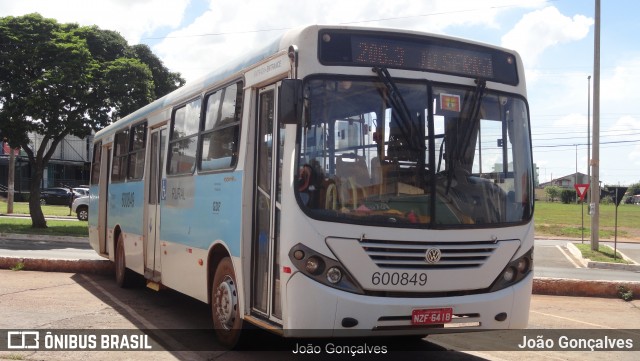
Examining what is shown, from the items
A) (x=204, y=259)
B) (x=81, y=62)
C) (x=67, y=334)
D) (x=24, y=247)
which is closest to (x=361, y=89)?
(x=204, y=259)

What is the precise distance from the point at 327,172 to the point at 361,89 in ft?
2.70

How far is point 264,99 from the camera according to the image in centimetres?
702

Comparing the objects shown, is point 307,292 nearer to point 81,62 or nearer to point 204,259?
point 204,259

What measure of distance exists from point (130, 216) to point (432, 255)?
7.23 metres

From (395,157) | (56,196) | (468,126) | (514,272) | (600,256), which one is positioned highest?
(468,126)

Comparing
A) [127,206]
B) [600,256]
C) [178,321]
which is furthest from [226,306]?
[600,256]

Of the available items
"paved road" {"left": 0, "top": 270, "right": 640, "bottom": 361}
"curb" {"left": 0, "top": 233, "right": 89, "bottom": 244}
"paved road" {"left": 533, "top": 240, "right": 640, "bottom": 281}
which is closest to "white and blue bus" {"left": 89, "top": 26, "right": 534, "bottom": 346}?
"paved road" {"left": 0, "top": 270, "right": 640, "bottom": 361}

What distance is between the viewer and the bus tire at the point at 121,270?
1217 centimetres

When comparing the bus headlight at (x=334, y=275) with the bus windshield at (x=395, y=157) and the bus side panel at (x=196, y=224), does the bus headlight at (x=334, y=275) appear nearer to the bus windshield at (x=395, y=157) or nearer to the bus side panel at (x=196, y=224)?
the bus windshield at (x=395, y=157)

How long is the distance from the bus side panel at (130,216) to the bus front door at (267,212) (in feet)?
15.5

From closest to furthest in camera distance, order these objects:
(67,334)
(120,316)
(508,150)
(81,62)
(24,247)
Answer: (508,150) → (67,334) → (120,316) → (24,247) → (81,62)

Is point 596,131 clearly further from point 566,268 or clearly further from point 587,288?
point 587,288

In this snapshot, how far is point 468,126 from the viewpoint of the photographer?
657 cm

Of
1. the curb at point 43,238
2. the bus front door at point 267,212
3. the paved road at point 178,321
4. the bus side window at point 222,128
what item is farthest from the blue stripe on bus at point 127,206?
the curb at point 43,238
